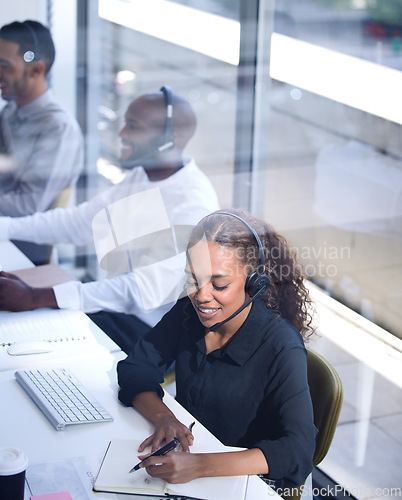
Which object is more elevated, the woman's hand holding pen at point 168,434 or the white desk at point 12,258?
the woman's hand holding pen at point 168,434

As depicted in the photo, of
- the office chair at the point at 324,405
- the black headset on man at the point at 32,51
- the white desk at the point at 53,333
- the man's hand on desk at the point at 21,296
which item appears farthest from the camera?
the black headset on man at the point at 32,51

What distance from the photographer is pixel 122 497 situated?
42.2 inches

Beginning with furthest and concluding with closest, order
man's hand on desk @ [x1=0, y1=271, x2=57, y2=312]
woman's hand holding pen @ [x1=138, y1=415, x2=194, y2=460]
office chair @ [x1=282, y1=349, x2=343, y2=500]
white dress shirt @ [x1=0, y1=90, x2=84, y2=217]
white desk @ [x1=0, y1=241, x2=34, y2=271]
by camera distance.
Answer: white dress shirt @ [x1=0, y1=90, x2=84, y2=217], white desk @ [x1=0, y1=241, x2=34, y2=271], man's hand on desk @ [x1=0, y1=271, x2=57, y2=312], office chair @ [x1=282, y1=349, x2=343, y2=500], woman's hand holding pen @ [x1=138, y1=415, x2=194, y2=460]

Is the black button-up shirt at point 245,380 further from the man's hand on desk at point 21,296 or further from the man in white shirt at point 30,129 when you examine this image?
the man in white shirt at point 30,129

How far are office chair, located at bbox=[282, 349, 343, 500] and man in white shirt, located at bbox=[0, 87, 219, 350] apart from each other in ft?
1.58

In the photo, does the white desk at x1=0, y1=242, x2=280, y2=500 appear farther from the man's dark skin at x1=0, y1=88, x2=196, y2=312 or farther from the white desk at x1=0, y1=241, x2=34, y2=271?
the white desk at x1=0, y1=241, x2=34, y2=271

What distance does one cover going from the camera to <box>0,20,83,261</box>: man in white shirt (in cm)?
265

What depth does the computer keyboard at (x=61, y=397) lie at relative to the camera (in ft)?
4.19

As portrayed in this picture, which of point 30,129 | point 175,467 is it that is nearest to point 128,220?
point 30,129

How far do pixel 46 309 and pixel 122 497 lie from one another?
0.86m

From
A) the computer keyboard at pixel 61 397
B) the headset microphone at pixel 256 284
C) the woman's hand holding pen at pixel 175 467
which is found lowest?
the computer keyboard at pixel 61 397

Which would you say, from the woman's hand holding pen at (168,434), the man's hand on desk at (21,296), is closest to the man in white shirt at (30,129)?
the man's hand on desk at (21,296)

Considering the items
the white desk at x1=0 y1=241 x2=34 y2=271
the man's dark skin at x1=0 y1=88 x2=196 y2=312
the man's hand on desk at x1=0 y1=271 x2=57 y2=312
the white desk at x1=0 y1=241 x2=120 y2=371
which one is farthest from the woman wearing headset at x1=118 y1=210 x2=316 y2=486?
the white desk at x1=0 y1=241 x2=34 y2=271

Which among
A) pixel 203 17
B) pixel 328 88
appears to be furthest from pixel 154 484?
pixel 203 17
